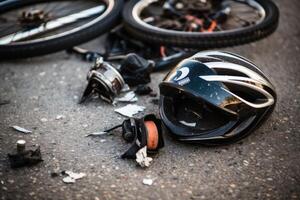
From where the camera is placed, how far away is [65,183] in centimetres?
306

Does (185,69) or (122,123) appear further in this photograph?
(122,123)

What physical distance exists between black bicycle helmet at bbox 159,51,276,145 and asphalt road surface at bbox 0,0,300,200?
7.0 inches

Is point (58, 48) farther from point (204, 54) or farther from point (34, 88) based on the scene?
point (204, 54)

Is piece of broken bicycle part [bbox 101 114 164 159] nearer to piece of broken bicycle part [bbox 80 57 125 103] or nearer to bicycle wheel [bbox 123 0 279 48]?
piece of broken bicycle part [bbox 80 57 125 103]

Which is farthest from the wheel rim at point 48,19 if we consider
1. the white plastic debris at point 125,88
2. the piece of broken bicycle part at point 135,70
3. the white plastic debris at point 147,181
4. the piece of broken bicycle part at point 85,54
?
the white plastic debris at point 147,181

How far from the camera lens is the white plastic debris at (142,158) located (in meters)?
3.19

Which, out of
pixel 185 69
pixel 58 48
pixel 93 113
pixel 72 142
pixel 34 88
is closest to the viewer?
pixel 185 69

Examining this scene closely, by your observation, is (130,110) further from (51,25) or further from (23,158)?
(51,25)

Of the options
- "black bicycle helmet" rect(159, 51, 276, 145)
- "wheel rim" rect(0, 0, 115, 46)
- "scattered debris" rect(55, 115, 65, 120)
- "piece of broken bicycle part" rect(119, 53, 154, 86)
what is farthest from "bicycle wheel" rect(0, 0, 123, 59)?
"black bicycle helmet" rect(159, 51, 276, 145)

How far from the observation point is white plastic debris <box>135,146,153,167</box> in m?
3.19

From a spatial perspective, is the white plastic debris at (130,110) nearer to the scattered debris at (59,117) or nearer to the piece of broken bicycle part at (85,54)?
the scattered debris at (59,117)

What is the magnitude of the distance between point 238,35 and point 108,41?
1655mm

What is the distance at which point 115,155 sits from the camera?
337 centimetres

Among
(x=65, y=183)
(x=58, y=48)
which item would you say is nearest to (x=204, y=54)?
(x=65, y=183)
